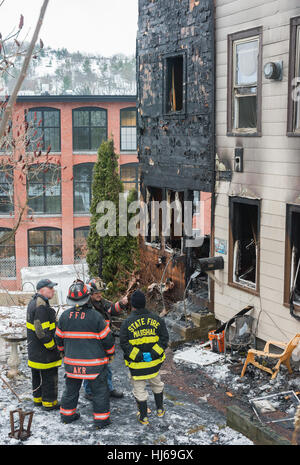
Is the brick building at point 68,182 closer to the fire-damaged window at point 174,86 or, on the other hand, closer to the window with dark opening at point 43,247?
the window with dark opening at point 43,247

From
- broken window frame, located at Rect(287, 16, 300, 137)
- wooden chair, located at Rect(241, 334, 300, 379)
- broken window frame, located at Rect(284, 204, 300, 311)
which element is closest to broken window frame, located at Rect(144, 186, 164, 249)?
broken window frame, located at Rect(284, 204, 300, 311)

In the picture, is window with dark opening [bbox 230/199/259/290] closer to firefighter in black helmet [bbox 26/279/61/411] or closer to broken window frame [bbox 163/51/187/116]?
A: broken window frame [bbox 163/51/187/116]

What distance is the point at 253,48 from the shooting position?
9609 mm

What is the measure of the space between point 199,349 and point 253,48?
18.6ft

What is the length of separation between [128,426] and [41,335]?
1692mm

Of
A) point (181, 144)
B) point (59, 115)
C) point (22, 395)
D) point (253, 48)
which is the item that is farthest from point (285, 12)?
point (59, 115)

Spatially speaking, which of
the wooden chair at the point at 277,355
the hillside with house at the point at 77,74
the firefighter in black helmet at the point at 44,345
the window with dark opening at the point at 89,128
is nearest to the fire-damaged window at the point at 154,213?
the wooden chair at the point at 277,355

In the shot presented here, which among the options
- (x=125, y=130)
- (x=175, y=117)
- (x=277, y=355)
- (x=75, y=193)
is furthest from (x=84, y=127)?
(x=277, y=355)

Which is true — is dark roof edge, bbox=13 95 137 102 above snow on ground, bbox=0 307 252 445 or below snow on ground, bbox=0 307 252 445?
above

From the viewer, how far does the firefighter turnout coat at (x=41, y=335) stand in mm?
7414

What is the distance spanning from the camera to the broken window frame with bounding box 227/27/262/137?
9414 mm

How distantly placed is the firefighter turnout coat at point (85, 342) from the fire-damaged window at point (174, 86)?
6906 mm

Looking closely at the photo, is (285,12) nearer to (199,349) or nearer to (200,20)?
(200,20)

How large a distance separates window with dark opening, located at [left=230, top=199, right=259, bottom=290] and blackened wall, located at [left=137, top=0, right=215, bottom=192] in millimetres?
940
